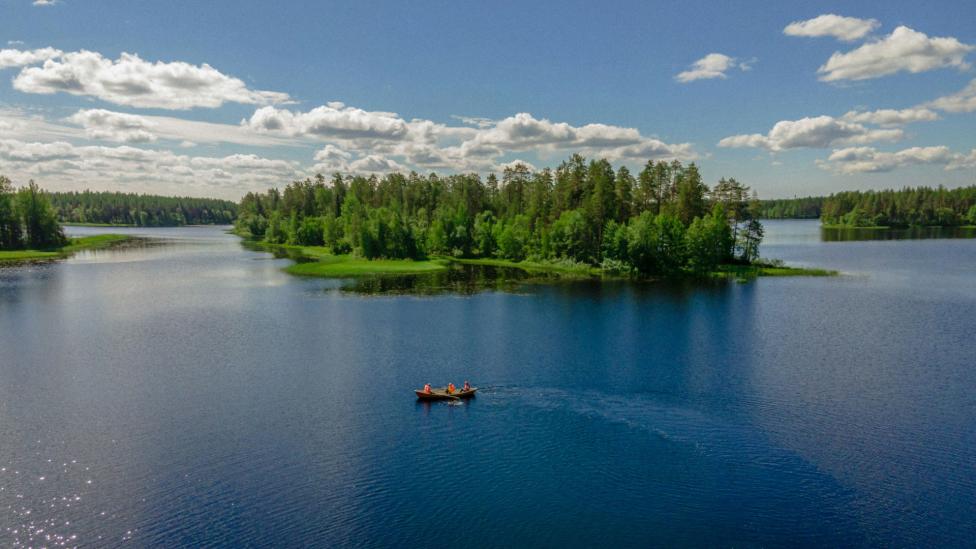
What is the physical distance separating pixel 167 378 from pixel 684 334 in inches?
2151

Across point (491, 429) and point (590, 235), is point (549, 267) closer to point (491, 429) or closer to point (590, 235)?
point (590, 235)

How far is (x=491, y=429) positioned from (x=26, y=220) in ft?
694

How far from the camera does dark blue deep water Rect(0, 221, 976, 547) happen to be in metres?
30.0

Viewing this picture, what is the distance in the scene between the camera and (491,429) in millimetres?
41469

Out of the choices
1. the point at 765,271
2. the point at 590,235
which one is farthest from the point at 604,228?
the point at 765,271

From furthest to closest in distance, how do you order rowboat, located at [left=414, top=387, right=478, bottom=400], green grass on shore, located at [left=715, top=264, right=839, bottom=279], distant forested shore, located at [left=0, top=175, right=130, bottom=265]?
1. distant forested shore, located at [left=0, top=175, right=130, bottom=265]
2. green grass on shore, located at [left=715, top=264, right=839, bottom=279]
3. rowboat, located at [left=414, top=387, right=478, bottom=400]

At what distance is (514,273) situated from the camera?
433 feet

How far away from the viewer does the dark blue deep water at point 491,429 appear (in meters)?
30.0

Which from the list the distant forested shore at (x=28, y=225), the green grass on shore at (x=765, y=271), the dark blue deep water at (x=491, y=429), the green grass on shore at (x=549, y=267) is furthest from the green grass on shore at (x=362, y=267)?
the distant forested shore at (x=28, y=225)

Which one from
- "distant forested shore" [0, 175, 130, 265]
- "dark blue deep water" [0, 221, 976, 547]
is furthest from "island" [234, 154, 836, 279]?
"distant forested shore" [0, 175, 130, 265]

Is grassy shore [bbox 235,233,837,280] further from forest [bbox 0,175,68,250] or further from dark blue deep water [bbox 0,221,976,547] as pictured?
forest [bbox 0,175,68,250]

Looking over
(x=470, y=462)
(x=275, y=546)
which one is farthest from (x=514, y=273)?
(x=275, y=546)

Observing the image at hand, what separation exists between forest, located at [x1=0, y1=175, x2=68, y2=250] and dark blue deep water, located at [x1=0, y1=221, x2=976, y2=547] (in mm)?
138340

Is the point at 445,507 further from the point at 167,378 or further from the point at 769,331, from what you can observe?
the point at 769,331
